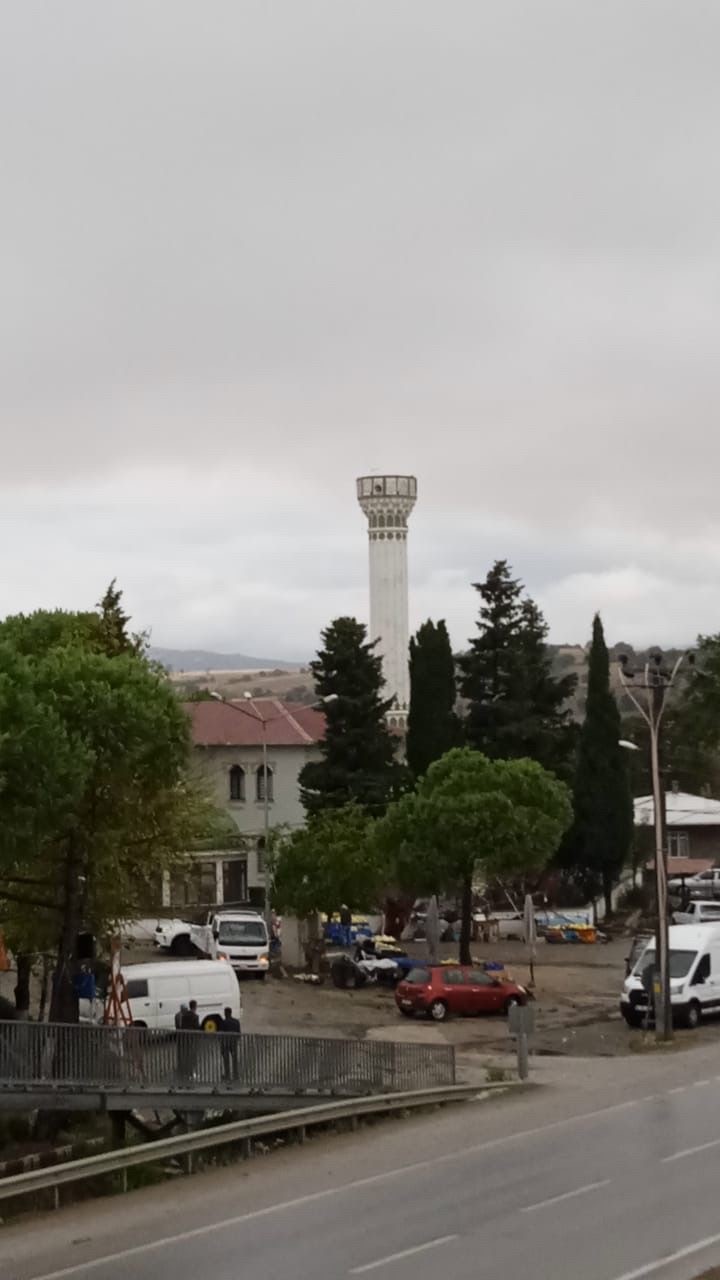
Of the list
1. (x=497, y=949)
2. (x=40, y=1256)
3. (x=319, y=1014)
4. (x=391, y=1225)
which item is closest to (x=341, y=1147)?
(x=391, y=1225)

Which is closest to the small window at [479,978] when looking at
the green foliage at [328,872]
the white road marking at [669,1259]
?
the green foliage at [328,872]

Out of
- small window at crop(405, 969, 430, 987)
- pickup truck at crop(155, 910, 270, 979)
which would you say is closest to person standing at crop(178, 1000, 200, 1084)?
small window at crop(405, 969, 430, 987)

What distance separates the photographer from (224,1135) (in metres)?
23.4

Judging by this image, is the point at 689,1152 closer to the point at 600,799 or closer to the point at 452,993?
the point at 452,993

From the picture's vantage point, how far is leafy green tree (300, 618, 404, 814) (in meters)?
68.9

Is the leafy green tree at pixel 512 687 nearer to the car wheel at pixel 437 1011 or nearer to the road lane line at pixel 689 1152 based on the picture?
the car wheel at pixel 437 1011

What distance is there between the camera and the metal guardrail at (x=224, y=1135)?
20.2m

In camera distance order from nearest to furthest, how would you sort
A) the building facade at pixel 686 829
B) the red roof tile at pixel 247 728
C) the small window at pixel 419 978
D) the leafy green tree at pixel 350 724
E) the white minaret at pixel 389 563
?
the small window at pixel 419 978 → the leafy green tree at pixel 350 724 → the red roof tile at pixel 247 728 → the building facade at pixel 686 829 → the white minaret at pixel 389 563

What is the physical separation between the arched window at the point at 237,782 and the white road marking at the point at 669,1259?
59264mm

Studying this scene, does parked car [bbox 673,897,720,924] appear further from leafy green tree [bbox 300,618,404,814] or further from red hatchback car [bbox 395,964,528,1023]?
red hatchback car [bbox 395,964,528,1023]

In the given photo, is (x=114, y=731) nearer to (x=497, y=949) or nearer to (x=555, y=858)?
(x=497, y=949)

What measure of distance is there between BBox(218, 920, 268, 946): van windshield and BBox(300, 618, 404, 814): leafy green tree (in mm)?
19361

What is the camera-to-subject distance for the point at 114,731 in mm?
26469

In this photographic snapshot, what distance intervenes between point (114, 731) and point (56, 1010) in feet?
14.5
